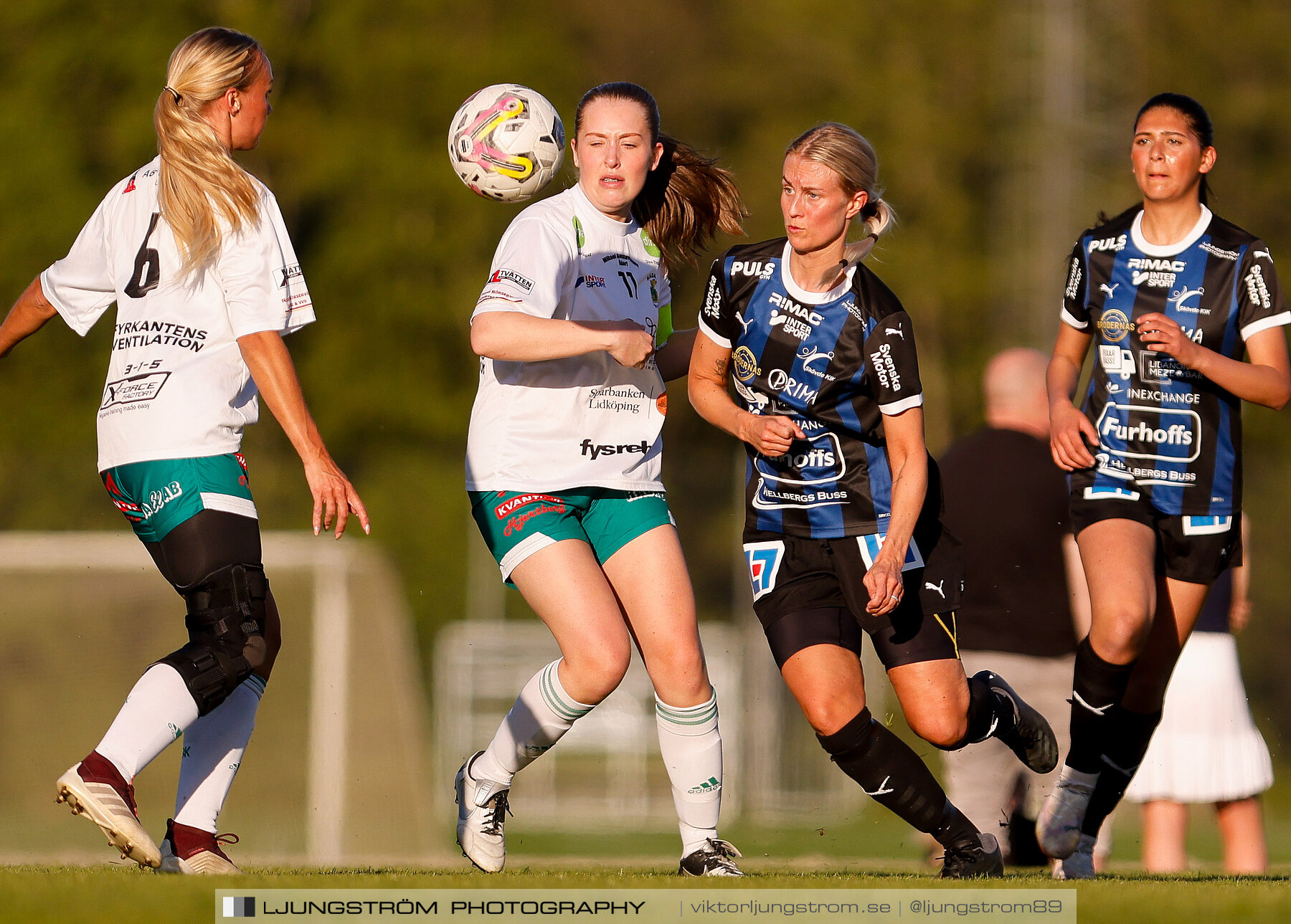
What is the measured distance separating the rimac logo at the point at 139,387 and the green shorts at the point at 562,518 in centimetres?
102

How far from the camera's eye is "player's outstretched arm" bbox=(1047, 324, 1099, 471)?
17.6ft

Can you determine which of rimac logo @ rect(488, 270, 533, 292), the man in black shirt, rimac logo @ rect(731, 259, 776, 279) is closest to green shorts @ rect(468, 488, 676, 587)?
rimac logo @ rect(488, 270, 533, 292)

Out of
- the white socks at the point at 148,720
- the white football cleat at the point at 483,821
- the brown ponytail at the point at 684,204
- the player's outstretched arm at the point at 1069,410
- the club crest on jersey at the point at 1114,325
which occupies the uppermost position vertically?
the brown ponytail at the point at 684,204

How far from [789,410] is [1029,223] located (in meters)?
13.5

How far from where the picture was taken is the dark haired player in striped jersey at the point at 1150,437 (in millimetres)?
5297

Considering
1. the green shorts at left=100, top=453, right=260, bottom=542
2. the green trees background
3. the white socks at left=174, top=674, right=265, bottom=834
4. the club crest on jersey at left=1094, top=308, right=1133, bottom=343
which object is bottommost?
the white socks at left=174, top=674, right=265, bottom=834

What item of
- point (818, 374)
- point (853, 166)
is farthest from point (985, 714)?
point (853, 166)

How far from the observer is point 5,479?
13.0 metres

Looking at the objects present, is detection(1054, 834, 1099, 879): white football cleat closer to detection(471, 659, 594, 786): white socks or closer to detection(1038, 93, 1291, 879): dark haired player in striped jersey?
detection(1038, 93, 1291, 879): dark haired player in striped jersey

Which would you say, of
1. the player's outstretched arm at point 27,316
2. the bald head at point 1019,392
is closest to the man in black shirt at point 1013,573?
the bald head at point 1019,392

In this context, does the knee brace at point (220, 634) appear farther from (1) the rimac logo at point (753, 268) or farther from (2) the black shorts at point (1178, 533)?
(2) the black shorts at point (1178, 533)

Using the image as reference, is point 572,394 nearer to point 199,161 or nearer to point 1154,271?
point 199,161

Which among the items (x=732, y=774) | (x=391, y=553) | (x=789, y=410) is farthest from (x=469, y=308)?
(x=789, y=410)

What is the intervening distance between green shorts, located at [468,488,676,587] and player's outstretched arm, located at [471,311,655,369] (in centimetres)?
47
